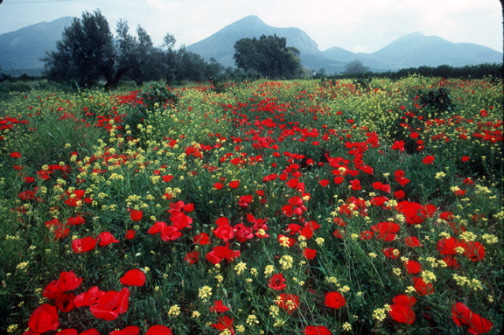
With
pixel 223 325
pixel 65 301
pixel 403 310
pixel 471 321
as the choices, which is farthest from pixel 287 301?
pixel 65 301

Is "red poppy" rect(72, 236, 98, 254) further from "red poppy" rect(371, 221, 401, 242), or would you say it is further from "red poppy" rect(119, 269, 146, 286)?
"red poppy" rect(371, 221, 401, 242)

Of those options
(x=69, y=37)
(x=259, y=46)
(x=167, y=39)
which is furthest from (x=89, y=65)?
(x=259, y=46)

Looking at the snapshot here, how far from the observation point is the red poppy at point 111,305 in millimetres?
1150

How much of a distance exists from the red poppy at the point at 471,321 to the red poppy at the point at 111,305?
1481 mm

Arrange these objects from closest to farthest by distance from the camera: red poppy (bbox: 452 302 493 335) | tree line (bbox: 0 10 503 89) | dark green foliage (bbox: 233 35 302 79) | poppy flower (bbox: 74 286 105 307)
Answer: red poppy (bbox: 452 302 493 335) < poppy flower (bbox: 74 286 105 307) < tree line (bbox: 0 10 503 89) < dark green foliage (bbox: 233 35 302 79)

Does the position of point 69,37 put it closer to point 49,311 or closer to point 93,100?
point 93,100

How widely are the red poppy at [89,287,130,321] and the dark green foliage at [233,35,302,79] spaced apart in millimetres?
58246

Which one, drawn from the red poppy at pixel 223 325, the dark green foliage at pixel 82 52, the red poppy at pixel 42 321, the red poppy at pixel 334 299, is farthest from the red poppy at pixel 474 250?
the dark green foliage at pixel 82 52

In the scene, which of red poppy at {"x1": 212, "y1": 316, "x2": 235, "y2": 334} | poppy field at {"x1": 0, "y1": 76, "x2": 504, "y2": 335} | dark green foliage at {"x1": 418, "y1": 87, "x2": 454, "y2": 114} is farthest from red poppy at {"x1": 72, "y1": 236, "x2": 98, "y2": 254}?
dark green foliage at {"x1": 418, "y1": 87, "x2": 454, "y2": 114}

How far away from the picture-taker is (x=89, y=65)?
24891 millimetres

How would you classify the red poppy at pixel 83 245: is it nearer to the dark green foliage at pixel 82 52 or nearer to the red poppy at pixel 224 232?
the red poppy at pixel 224 232

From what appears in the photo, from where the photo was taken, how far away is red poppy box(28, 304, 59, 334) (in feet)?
3.84

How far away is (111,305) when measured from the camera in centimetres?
122

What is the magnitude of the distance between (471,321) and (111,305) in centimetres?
160
